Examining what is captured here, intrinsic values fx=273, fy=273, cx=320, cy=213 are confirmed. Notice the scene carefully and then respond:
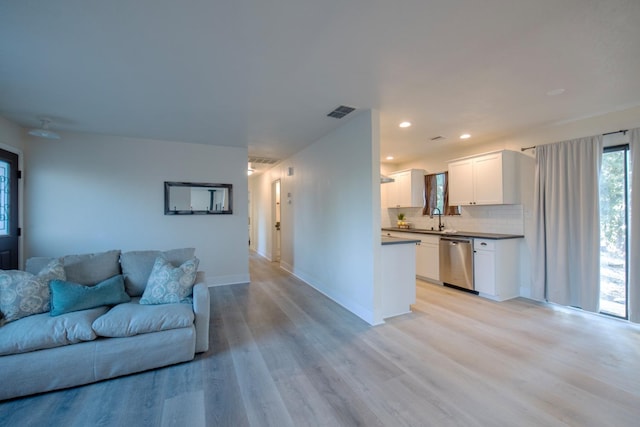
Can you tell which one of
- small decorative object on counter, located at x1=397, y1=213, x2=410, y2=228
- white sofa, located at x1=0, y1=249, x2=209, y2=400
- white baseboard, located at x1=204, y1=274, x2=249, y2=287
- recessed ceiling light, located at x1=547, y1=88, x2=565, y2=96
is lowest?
white baseboard, located at x1=204, y1=274, x2=249, y2=287

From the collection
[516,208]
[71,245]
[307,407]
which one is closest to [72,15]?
[307,407]

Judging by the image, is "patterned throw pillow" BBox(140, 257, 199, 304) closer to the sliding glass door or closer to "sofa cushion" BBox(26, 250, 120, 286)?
"sofa cushion" BBox(26, 250, 120, 286)

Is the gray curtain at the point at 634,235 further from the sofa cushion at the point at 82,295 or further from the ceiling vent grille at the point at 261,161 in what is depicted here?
the ceiling vent grille at the point at 261,161

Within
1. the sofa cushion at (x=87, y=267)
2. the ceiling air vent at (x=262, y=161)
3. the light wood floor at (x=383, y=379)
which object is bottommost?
the light wood floor at (x=383, y=379)

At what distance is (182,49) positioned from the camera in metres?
2.07

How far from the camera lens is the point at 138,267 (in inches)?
116

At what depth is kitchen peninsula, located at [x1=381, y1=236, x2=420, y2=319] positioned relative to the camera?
347cm

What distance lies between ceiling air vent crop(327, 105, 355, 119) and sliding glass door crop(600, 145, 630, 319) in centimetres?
329

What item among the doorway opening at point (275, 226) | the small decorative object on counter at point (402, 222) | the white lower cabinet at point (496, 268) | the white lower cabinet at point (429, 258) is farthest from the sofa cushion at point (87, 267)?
the small decorative object on counter at point (402, 222)

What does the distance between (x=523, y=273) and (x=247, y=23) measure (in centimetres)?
496

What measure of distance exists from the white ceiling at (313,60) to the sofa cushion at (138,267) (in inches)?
67.4

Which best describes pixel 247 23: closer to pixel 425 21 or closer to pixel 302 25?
pixel 302 25

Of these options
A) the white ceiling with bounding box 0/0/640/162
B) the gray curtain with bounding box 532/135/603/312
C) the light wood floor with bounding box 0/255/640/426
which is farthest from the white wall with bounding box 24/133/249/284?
the gray curtain with bounding box 532/135/603/312

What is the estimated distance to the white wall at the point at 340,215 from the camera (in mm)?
3316
